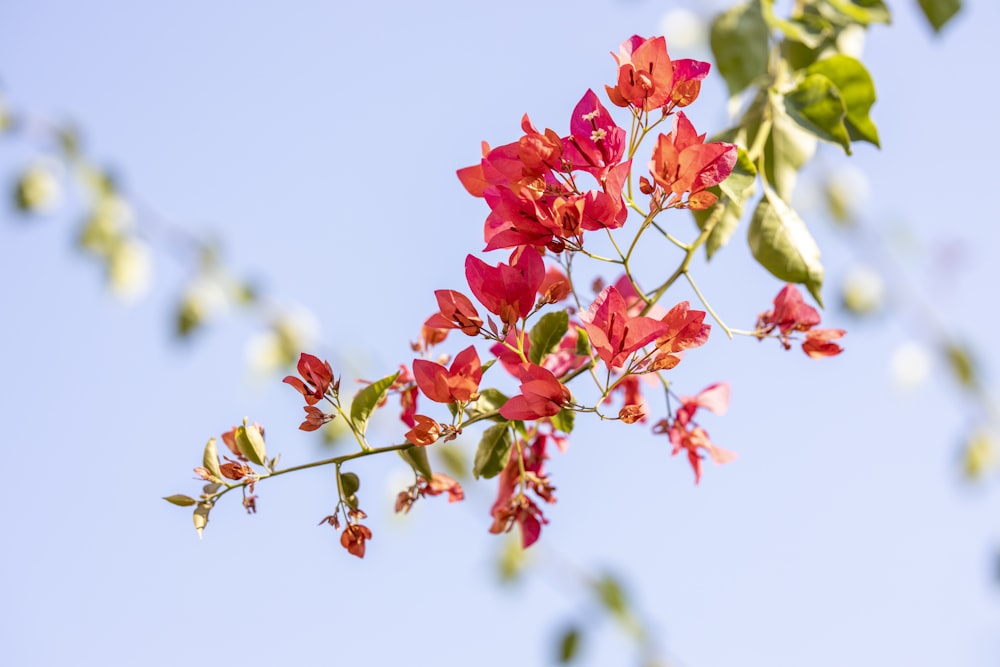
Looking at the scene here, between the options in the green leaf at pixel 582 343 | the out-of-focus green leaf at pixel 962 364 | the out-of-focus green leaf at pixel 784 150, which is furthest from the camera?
the out-of-focus green leaf at pixel 962 364

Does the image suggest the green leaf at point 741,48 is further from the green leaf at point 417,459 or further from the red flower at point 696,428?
the green leaf at point 417,459

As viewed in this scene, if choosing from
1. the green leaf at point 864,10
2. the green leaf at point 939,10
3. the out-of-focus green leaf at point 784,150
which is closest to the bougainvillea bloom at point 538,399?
the out-of-focus green leaf at point 784,150

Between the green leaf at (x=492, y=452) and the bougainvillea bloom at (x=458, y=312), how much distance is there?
0.07 metres

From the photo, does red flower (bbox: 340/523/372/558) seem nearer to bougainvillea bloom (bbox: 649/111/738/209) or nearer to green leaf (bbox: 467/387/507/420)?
green leaf (bbox: 467/387/507/420)

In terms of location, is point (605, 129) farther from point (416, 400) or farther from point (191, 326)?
point (191, 326)

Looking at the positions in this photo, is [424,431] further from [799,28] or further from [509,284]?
[799,28]

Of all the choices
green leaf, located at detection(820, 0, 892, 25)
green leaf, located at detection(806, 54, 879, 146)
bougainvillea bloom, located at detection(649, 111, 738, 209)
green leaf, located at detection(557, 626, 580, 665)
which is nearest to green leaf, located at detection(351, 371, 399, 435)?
bougainvillea bloom, located at detection(649, 111, 738, 209)

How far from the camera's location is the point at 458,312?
1.97ft

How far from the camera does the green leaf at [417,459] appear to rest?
615 mm

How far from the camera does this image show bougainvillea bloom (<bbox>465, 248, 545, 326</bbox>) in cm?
57

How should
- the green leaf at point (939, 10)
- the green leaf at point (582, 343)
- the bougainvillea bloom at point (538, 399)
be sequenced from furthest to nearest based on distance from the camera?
1. the green leaf at point (939, 10)
2. the green leaf at point (582, 343)
3. the bougainvillea bloom at point (538, 399)

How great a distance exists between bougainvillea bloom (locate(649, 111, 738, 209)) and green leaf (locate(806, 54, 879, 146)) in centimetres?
25

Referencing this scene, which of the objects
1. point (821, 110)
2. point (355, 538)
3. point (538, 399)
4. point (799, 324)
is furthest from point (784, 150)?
point (355, 538)

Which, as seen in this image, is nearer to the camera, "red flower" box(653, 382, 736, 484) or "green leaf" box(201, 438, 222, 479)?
"green leaf" box(201, 438, 222, 479)
